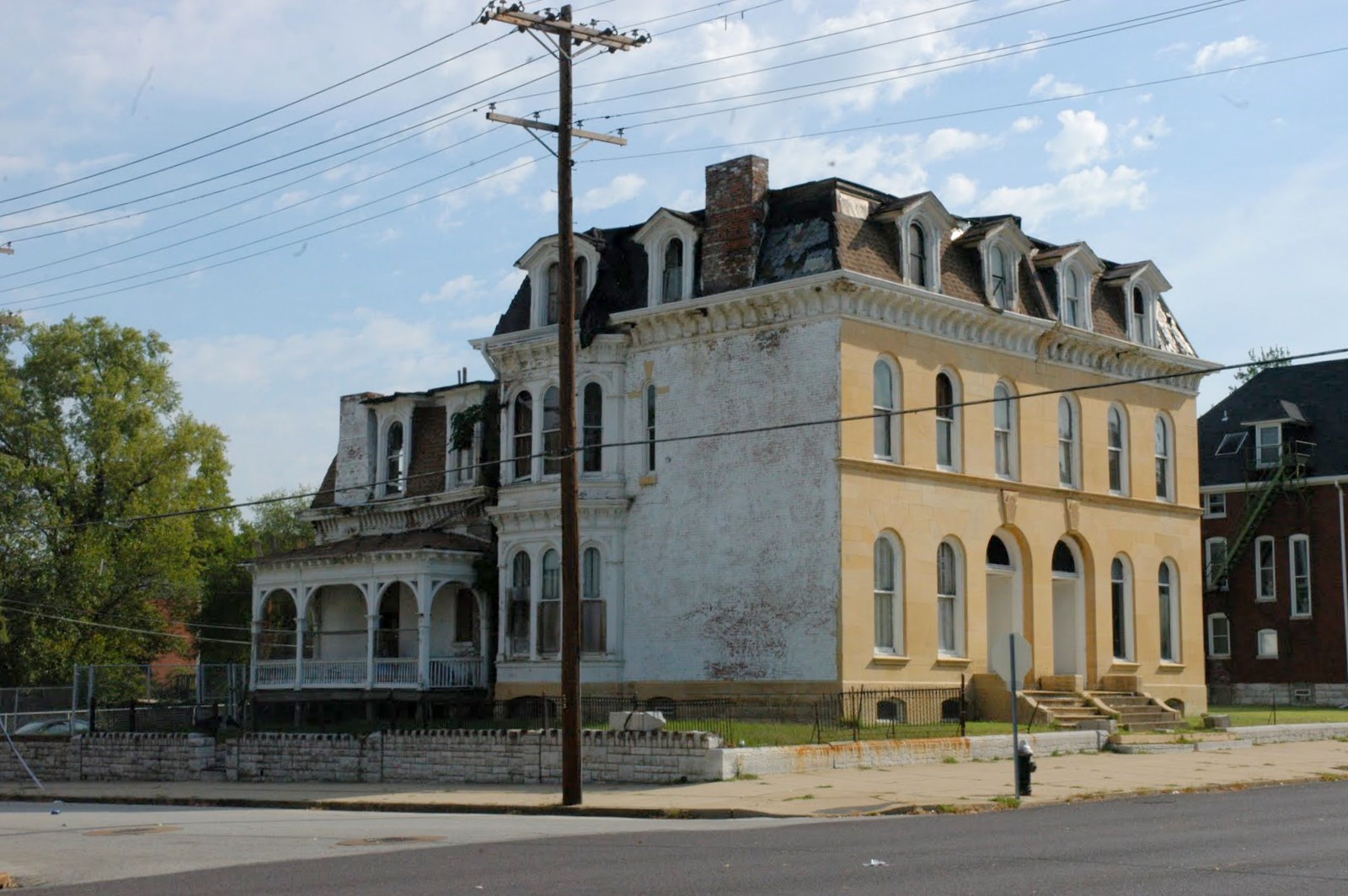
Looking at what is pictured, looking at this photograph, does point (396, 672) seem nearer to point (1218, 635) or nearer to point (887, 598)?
point (887, 598)

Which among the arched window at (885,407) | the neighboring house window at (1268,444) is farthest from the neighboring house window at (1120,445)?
the neighboring house window at (1268,444)

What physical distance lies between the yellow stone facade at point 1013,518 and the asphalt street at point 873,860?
42.9ft

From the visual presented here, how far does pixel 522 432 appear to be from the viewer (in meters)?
40.1

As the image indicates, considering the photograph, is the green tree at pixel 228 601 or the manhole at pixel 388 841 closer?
the manhole at pixel 388 841

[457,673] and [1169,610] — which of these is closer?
[457,673]

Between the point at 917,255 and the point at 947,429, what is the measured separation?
390 cm

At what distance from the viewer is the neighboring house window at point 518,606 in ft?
129

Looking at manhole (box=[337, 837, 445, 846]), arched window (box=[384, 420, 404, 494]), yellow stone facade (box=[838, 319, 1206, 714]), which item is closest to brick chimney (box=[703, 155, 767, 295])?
yellow stone facade (box=[838, 319, 1206, 714])

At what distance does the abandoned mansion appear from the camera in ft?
113

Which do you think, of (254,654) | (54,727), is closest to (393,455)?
(254,654)

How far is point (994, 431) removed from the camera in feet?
125

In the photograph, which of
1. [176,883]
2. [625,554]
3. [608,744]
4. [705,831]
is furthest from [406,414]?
[176,883]

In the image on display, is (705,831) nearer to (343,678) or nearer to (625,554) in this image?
(625,554)

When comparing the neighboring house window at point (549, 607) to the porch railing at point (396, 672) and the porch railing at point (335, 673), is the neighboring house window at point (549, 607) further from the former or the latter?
the porch railing at point (335, 673)
